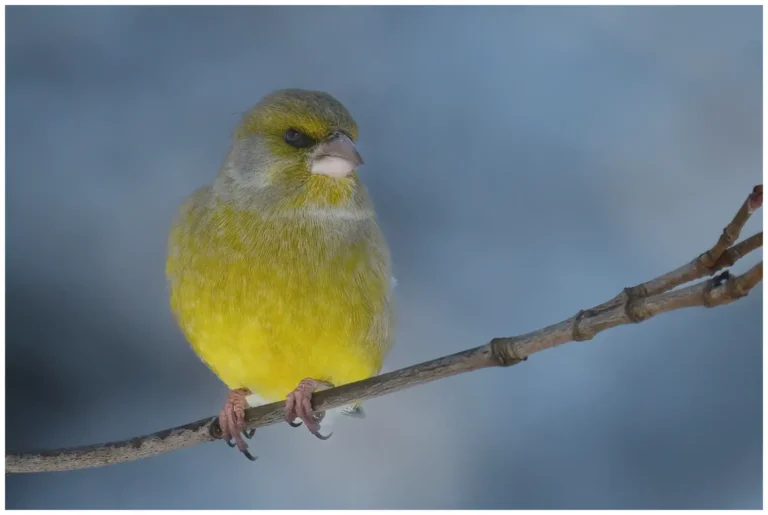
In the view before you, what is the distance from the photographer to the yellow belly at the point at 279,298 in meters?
1.40

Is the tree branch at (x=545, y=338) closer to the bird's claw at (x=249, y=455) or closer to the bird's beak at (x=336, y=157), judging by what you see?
the bird's claw at (x=249, y=455)

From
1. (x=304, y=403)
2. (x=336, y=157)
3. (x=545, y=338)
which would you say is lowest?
(x=545, y=338)

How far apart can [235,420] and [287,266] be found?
0.95 feet

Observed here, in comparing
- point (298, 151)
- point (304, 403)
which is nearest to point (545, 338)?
point (304, 403)

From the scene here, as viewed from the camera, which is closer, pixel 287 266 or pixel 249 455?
pixel 287 266

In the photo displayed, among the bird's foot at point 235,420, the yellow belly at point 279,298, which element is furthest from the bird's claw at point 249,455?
the yellow belly at point 279,298

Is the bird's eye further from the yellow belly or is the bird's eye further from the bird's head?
the yellow belly

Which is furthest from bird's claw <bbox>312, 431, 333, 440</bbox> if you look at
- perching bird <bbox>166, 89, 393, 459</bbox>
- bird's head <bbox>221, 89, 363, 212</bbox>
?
bird's head <bbox>221, 89, 363, 212</bbox>

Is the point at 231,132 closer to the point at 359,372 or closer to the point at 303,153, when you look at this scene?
the point at 303,153

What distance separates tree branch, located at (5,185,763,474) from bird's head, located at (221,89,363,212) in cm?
36

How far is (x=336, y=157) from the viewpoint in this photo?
136cm

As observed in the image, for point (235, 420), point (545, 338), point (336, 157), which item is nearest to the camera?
point (545, 338)

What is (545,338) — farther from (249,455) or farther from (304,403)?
(249,455)

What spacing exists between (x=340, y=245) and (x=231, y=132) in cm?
36
